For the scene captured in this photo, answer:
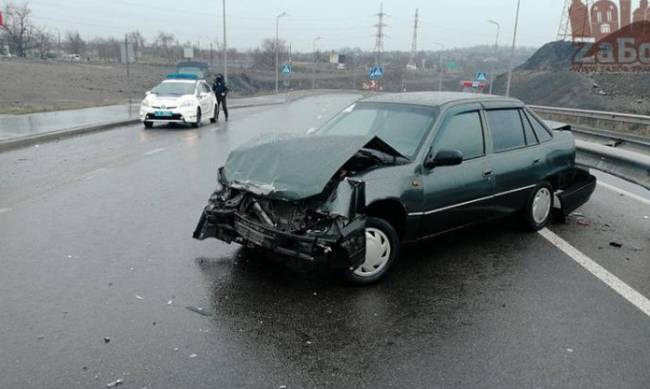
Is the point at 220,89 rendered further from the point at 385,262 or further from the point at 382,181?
the point at 385,262

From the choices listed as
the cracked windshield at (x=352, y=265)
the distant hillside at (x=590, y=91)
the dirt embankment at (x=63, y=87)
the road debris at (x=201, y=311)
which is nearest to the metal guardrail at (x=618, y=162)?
the cracked windshield at (x=352, y=265)

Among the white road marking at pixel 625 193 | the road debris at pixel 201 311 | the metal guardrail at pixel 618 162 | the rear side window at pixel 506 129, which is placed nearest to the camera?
the road debris at pixel 201 311

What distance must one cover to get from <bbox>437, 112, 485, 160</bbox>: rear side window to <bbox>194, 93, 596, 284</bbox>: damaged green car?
0.04 feet

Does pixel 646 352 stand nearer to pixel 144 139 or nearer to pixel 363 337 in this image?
pixel 363 337

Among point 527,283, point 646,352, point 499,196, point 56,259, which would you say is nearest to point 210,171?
point 56,259

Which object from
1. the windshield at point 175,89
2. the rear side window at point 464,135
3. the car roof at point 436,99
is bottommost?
the windshield at point 175,89

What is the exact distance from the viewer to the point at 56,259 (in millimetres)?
5246

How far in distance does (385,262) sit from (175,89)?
1664cm

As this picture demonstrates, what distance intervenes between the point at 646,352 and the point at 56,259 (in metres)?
5.12

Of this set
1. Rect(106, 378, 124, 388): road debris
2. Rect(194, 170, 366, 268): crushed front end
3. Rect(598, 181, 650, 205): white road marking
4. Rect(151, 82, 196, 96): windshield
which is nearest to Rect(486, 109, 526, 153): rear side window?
Rect(194, 170, 366, 268): crushed front end

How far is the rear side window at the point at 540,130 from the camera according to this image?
6848 millimetres

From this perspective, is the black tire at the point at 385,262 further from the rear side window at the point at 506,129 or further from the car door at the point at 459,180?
the rear side window at the point at 506,129

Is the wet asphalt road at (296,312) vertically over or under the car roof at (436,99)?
under

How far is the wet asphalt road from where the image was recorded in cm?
347
